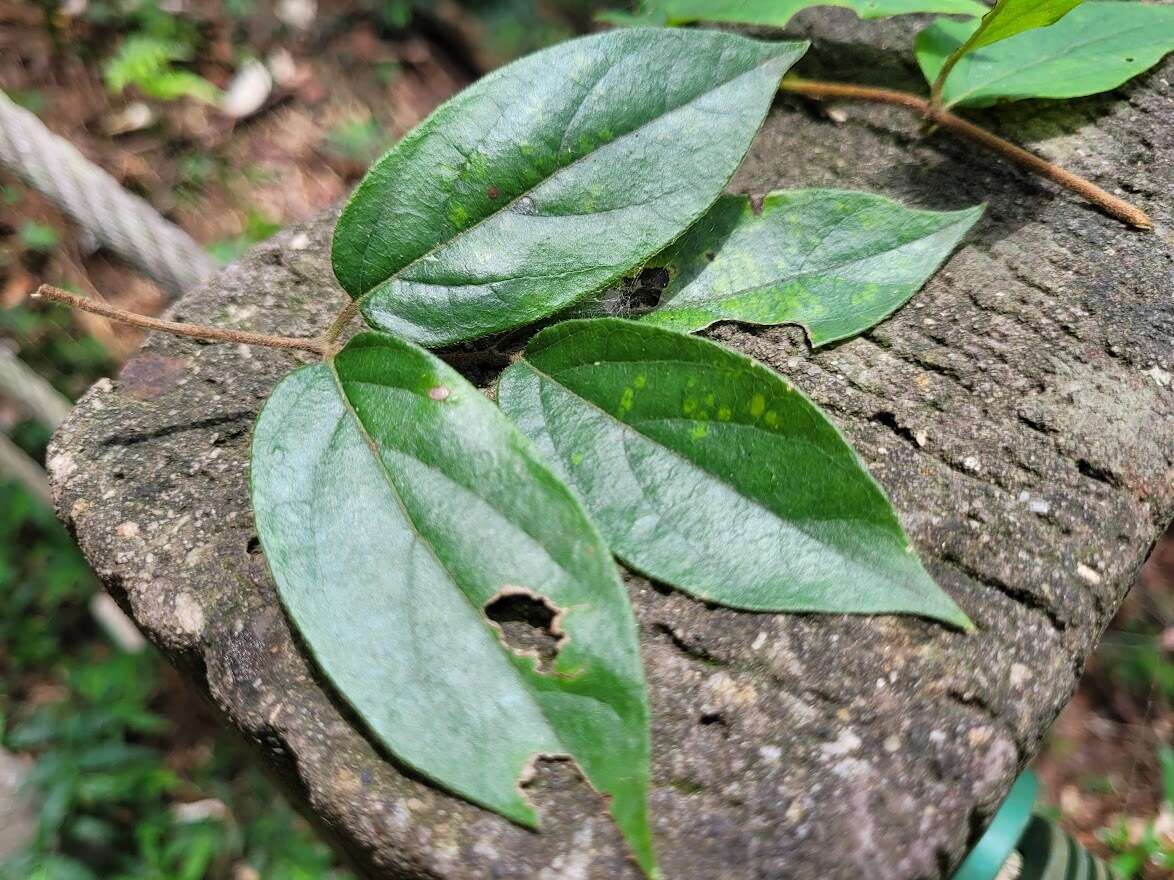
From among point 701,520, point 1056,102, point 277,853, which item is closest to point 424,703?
point 701,520

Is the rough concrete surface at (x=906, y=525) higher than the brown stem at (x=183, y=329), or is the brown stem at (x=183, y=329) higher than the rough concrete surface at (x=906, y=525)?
the brown stem at (x=183, y=329)

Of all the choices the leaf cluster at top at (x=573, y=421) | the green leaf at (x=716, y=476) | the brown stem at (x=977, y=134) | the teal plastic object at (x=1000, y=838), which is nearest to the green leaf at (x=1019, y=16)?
the leaf cluster at top at (x=573, y=421)

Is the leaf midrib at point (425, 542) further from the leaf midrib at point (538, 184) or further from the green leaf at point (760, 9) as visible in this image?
the green leaf at point (760, 9)

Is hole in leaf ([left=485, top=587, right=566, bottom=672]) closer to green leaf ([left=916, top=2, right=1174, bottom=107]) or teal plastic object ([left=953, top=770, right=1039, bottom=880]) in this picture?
teal plastic object ([left=953, top=770, right=1039, bottom=880])

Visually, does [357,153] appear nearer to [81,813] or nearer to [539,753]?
[81,813]

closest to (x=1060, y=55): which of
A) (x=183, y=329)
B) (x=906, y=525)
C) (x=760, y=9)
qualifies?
(x=760, y=9)

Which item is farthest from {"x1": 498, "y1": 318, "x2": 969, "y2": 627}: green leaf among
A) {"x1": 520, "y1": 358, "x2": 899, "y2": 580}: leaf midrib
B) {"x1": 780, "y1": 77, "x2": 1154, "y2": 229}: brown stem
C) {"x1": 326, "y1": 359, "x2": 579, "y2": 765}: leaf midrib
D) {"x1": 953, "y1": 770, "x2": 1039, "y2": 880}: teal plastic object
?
{"x1": 780, "y1": 77, "x2": 1154, "y2": 229}: brown stem
